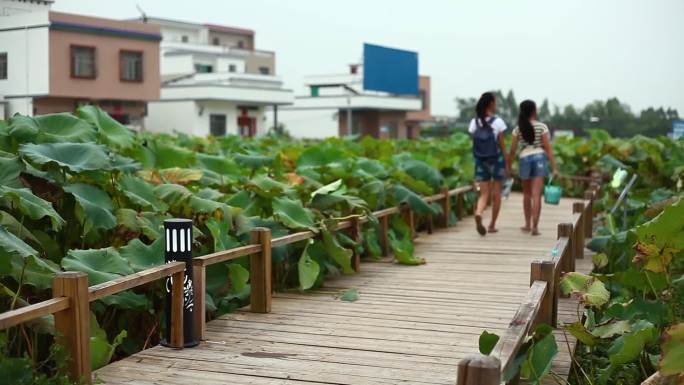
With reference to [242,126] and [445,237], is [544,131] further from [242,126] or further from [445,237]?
[242,126]

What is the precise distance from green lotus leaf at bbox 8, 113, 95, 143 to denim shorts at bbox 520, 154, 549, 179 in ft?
14.1

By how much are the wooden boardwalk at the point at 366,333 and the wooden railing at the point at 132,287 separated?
14cm

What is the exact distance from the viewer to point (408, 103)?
49969 millimetres

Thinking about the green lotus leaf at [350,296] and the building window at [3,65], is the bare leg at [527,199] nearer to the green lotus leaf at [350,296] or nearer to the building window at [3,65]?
the green lotus leaf at [350,296]

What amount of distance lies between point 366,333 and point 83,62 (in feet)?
74.2

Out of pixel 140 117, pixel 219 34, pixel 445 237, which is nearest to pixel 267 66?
pixel 219 34

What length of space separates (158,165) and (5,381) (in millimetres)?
3808

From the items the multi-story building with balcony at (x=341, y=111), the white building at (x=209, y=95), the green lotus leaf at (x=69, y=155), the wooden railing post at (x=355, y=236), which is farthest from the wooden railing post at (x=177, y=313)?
the multi-story building with balcony at (x=341, y=111)

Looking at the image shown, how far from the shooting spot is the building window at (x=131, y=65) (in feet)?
95.7

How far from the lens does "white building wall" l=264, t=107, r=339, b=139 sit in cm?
4843

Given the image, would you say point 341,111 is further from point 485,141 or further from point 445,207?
point 485,141

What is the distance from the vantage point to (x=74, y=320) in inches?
137

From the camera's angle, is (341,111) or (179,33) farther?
(179,33)

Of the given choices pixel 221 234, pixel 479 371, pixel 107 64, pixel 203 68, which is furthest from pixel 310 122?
pixel 479 371
